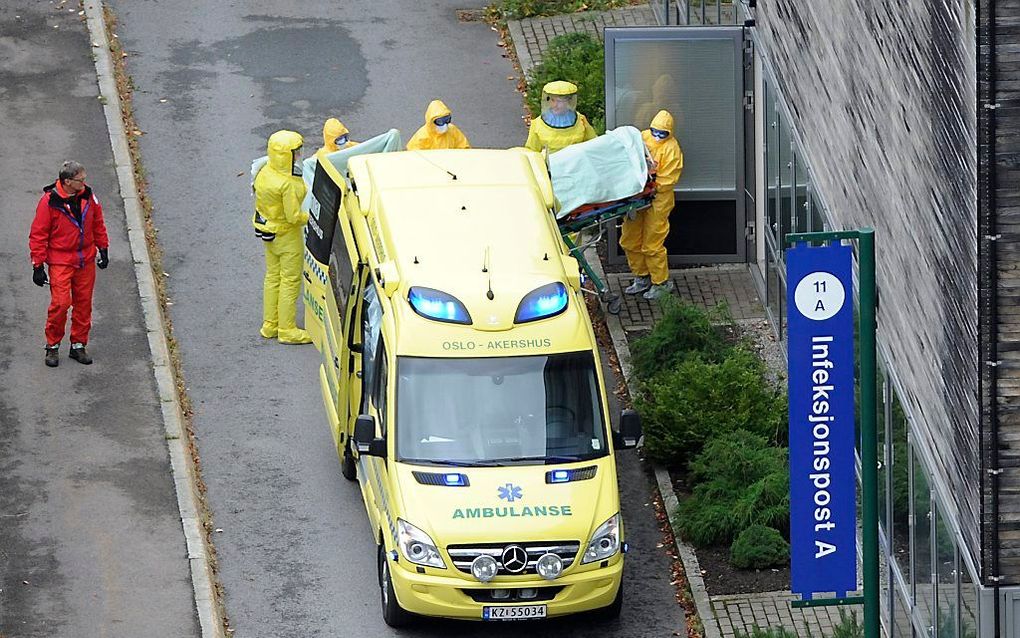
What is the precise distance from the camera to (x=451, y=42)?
27734 millimetres

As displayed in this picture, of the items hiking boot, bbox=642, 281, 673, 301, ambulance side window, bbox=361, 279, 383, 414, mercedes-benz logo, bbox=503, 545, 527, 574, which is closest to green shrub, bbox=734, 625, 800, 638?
mercedes-benz logo, bbox=503, 545, 527, 574

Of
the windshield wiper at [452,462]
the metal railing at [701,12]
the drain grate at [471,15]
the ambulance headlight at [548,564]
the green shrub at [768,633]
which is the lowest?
the green shrub at [768,633]

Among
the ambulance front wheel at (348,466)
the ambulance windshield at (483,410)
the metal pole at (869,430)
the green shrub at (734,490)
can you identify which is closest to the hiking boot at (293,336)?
the ambulance front wheel at (348,466)

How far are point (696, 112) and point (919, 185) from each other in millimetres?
7835

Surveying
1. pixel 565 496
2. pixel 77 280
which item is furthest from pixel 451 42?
pixel 565 496

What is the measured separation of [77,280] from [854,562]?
8.58 meters

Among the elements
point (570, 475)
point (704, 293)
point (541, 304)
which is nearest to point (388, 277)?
point (541, 304)

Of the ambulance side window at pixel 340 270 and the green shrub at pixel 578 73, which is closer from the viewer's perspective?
the ambulance side window at pixel 340 270

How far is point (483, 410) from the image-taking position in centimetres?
1653

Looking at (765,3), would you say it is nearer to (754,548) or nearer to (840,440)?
(754,548)

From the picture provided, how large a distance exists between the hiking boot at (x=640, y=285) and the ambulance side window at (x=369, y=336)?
5102mm

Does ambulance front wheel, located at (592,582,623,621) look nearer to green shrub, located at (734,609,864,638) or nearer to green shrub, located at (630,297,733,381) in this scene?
green shrub, located at (734,609,864,638)

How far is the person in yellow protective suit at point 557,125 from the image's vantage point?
21484 millimetres

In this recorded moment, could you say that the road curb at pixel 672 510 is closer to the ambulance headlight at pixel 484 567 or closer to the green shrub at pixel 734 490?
the green shrub at pixel 734 490
